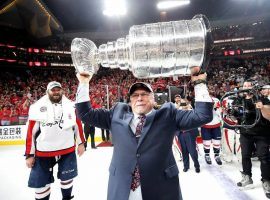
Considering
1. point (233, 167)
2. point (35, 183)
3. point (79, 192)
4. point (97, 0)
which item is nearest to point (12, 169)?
point (79, 192)

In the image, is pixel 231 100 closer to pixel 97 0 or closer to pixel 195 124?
pixel 195 124

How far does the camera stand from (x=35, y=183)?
9.84 feet

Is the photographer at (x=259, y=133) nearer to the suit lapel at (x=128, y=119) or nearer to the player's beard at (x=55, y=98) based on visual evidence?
the suit lapel at (x=128, y=119)

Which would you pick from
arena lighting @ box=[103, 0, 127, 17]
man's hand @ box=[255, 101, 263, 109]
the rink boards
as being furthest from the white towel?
arena lighting @ box=[103, 0, 127, 17]

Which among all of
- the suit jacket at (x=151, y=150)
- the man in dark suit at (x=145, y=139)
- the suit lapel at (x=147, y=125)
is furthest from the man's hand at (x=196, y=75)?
the suit lapel at (x=147, y=125)

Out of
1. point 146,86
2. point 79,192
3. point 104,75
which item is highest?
point 104,75

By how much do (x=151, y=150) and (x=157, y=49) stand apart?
722 millimetres

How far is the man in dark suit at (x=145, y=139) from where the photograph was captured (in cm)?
169

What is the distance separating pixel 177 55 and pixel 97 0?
12486mm

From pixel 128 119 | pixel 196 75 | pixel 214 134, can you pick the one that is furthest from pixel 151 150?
pixel 214 134

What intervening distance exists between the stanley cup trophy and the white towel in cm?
189

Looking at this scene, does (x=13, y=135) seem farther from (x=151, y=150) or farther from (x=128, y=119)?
(x=151, y=150)

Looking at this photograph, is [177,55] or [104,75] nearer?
[177,55]

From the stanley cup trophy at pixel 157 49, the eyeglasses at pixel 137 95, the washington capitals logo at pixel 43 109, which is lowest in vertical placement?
the washington capitals logo at pixel 43 109
